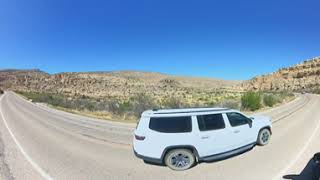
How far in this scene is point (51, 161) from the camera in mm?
10594

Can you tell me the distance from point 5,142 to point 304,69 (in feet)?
448

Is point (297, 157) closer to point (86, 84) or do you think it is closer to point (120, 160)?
point (120, 160)

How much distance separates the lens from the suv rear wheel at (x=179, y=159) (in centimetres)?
905

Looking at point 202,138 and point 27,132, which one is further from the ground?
point 202,138

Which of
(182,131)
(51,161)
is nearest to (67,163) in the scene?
(51,161)

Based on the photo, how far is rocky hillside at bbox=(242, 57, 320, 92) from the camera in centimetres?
11716

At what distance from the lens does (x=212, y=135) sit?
9.27 metres

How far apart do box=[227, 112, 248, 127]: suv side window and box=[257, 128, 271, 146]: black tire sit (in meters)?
0.93

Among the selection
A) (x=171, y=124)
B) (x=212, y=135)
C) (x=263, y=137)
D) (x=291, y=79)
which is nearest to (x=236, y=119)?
(x=212, y=135)

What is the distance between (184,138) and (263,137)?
11.5 feet

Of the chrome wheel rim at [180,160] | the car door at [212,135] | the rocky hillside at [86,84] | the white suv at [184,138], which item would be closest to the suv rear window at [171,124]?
the white suv at [184,138]

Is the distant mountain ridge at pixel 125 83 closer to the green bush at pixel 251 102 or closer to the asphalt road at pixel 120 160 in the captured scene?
the green bush at pixel 251 102

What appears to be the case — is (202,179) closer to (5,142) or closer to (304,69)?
(5,142)

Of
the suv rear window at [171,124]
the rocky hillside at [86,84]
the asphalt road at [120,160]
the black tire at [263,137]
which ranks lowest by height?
the asphalt road at [120,160]
